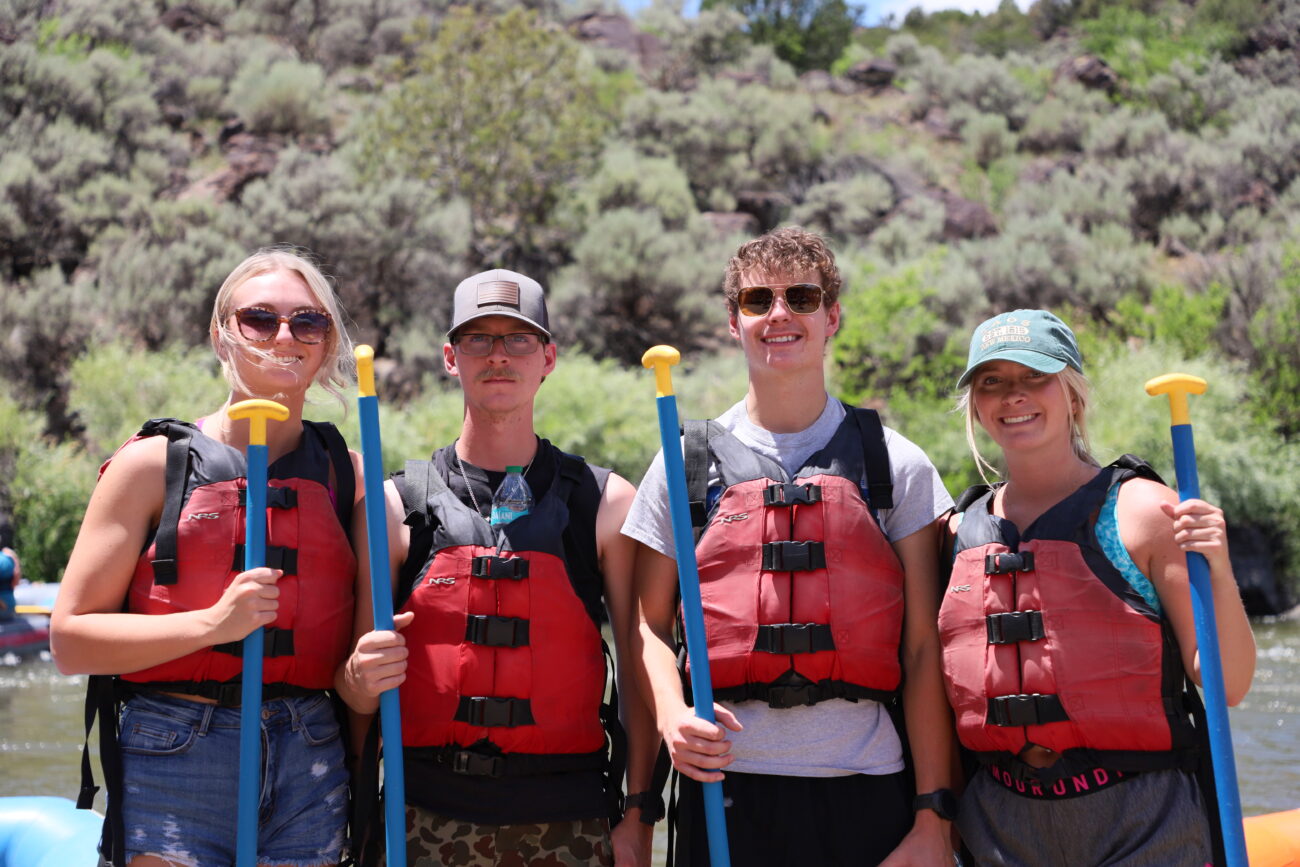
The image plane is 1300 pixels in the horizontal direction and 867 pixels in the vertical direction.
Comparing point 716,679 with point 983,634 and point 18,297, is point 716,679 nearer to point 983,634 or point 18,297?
point 983,634

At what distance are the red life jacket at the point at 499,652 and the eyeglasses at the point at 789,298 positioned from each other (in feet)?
2.11

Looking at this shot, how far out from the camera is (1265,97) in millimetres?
31203

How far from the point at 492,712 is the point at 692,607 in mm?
506

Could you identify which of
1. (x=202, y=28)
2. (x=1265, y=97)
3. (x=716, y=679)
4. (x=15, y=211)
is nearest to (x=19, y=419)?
(x=15, y=211)

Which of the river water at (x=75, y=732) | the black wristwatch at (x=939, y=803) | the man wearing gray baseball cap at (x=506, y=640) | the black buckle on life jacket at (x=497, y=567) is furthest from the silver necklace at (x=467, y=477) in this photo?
the river water at (x=75, y=732)

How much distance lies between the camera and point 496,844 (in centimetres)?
248

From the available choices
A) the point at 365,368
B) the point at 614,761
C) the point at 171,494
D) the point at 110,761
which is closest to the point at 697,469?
the point at 614,761

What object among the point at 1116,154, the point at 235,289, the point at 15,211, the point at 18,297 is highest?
the point at 1116,154

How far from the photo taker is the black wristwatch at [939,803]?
7.99 ft

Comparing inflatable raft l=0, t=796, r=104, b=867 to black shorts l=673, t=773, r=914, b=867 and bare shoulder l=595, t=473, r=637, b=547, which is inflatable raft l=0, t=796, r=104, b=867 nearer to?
bare shoulder l=595, t=473, r=637, b=547

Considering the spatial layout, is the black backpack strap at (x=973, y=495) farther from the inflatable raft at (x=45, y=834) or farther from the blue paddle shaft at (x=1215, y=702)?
the inflatable raft at (x=45, y=834)

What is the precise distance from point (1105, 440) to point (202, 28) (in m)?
32.0

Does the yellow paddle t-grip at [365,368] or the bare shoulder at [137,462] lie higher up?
the yellow paddle t-grip at [365,368]

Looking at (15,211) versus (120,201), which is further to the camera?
(120,201)
